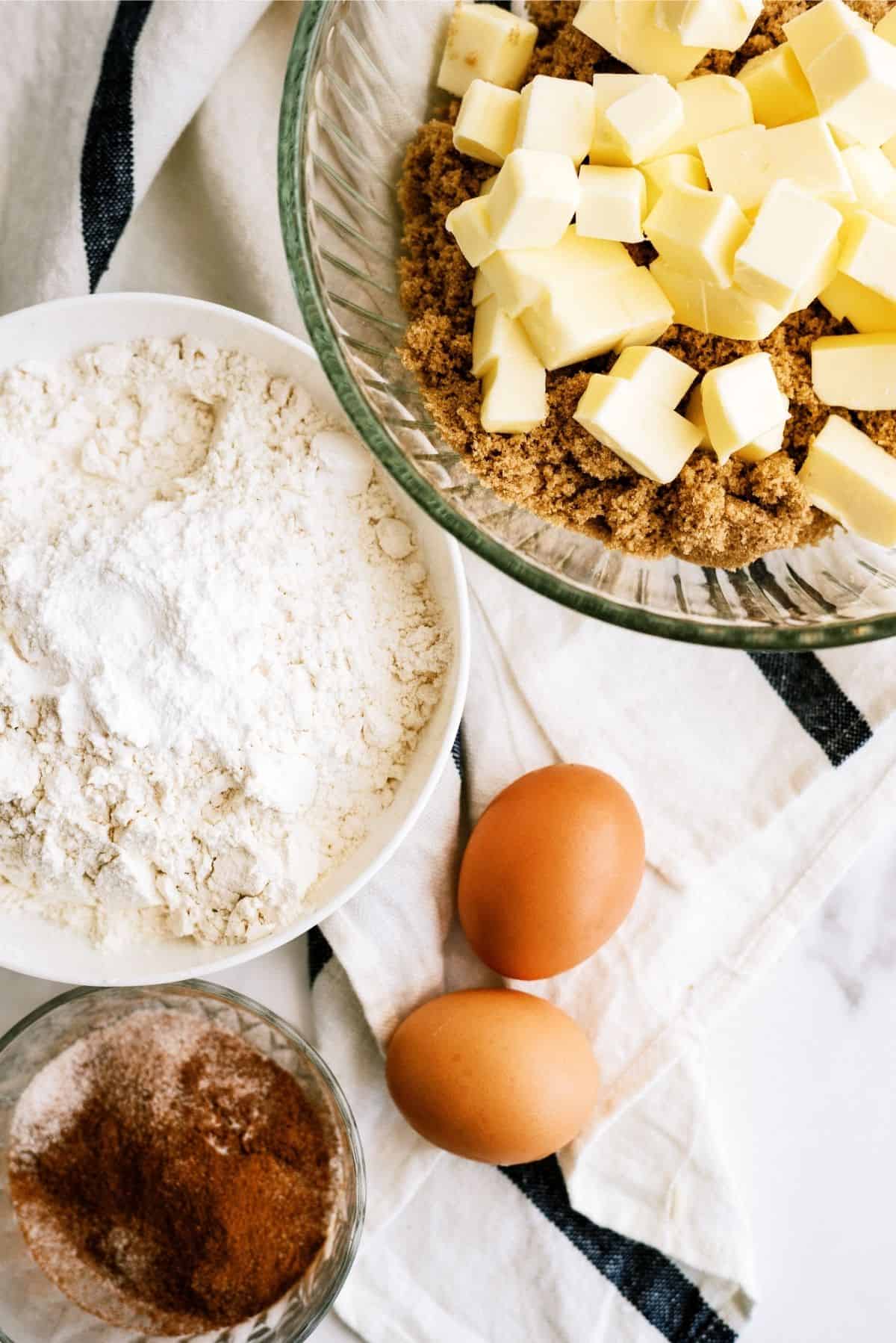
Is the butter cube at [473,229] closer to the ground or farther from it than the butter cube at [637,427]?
farther from it

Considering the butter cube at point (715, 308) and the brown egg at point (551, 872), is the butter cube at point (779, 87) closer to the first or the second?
the butter cube at point (715, 308)

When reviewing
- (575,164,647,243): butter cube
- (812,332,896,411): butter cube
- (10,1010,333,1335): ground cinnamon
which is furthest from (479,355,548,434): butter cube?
(10,1010,333,1335): ground cinnamon

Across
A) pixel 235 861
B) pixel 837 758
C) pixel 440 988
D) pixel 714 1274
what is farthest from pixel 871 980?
pixel 235 861

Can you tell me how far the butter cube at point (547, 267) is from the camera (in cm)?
87

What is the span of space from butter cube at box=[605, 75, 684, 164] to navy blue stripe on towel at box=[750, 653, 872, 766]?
0.61 m

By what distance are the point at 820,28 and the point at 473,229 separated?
29cm

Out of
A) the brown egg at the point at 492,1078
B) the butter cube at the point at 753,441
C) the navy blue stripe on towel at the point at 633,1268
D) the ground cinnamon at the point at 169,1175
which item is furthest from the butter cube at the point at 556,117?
the navy blue stripe on towel at the point at 633,1268

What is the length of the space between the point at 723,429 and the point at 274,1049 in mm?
834

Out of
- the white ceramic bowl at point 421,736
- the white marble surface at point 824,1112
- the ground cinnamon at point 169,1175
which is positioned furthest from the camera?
the white marble surface at point 824,1112

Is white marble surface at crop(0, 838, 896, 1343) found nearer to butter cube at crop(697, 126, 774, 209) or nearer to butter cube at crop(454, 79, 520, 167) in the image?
butter cube at crop(697, 126, 774, 209)

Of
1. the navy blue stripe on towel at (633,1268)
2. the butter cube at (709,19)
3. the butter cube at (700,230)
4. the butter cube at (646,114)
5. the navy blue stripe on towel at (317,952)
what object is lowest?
the navy blue stripe on towel at (633,1268)

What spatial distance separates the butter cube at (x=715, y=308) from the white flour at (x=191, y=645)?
0.34m

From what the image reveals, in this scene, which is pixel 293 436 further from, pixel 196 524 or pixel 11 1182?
pixel 11 1182

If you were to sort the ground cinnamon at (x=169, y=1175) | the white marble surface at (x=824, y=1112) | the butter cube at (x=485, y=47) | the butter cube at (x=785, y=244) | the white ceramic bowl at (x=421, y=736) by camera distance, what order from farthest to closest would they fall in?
1. the white marble surface at (x=824, y=1112)
2. the ground cinnamon at (x=169, y=1175)
3. the white ceramic bowl at (x=421, y=736)
4. the butter cube at (x=485, y=47)
5. the butter cube at (x=785, y=244)
